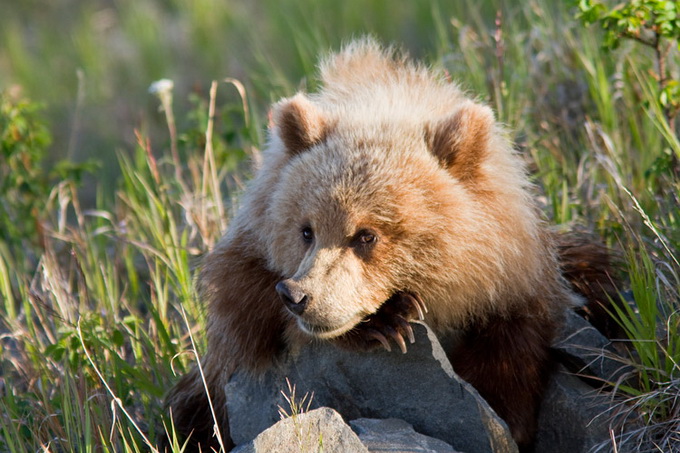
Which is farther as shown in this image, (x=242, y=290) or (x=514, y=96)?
(x=514, y=96)

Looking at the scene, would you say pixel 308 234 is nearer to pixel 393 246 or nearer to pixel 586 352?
pixel 393 246

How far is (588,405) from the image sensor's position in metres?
3.38

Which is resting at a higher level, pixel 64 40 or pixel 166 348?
pixel 64 40

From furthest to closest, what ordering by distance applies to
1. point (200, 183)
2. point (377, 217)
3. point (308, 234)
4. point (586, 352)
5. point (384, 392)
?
point (200, 183), point (586, 352), point (384, 392), point (308, 234), point (377, 217)

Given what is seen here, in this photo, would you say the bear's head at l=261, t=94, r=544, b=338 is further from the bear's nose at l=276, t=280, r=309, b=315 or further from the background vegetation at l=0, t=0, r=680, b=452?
the background vegetation at l=0, t=0, r=680, b=452

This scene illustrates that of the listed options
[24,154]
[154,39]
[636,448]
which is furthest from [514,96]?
[154,39]

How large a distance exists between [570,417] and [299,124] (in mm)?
1570

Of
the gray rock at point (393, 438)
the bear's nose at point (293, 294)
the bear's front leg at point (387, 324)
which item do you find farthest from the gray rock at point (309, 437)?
the bear's front leg at point (387, 324)

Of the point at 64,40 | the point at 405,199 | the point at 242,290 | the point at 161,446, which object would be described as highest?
the point at 64,40

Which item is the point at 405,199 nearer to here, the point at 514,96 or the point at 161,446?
the point at 161,446

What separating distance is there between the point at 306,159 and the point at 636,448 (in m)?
1.63

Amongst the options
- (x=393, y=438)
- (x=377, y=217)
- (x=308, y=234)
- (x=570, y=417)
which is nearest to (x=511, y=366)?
(x=570, y=417)

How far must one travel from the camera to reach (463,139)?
129 inches

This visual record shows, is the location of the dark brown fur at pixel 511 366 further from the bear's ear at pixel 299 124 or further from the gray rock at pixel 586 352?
the bear's ear at pixel 299 124
